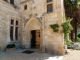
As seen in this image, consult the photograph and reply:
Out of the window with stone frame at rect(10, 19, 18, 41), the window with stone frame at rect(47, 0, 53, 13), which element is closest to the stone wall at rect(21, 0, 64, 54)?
the window with stone frame at rect(47, 0, 53, 13)

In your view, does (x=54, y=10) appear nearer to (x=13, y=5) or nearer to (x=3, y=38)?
(x=13, y=5)

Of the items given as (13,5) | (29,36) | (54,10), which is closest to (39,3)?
(54,10)

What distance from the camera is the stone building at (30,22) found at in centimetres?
625

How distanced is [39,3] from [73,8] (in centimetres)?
490

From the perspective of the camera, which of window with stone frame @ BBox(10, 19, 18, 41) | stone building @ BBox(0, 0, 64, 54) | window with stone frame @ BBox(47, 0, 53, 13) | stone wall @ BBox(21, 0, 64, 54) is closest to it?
stone wall @ BBox(21, 0, 64, 54)

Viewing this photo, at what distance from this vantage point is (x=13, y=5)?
7910mm

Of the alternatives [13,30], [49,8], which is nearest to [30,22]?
[13,30]

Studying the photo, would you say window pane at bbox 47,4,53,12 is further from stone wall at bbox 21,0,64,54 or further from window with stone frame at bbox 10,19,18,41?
window with stone frame at bbox 10,19,18,41

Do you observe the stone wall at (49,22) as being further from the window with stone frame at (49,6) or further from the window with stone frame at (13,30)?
the window with stone frame at (13,30)

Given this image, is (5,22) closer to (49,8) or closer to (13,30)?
(13,30)

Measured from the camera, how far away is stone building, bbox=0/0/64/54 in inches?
246

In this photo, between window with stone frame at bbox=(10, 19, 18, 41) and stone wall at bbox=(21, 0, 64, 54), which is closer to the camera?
stone wall at bbox=(21, 0, 64, 54)

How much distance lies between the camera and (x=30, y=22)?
793 centimetres

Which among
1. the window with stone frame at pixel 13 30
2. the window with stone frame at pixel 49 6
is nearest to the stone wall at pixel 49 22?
the window with stone frame at pixel 49 6
